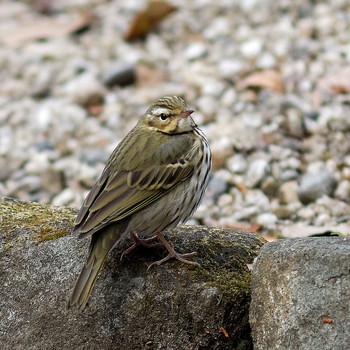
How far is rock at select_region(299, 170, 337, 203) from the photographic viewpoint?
8.63m

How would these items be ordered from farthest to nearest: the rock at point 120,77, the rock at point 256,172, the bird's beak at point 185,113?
the rock at point 120,77
the rock at point 256,172
the bird's beak at point 185,113

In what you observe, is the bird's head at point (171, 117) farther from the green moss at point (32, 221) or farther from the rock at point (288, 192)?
the rock at point (288, 192)

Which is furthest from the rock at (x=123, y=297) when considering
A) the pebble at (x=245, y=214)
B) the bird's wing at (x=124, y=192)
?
the pebble at (x=245, y=214)

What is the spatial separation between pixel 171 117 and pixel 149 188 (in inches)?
27.1

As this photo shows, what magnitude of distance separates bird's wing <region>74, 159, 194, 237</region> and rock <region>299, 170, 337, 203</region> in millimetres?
3181

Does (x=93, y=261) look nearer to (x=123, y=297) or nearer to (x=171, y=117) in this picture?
(x=123, y=297)

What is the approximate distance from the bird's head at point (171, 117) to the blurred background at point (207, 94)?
2.36 m

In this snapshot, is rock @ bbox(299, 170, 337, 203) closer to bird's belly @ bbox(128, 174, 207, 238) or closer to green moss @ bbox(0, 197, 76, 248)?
bird's belly @ bbox(128, 174, 207, 238)

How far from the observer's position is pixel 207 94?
10688 millimetres

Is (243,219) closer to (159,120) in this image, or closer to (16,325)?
(159,120)

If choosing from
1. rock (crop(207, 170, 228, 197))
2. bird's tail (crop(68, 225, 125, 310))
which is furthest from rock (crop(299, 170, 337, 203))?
bird's tail (crop(68, 225, 125, 310))

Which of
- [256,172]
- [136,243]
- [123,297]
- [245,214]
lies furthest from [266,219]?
[123,297]

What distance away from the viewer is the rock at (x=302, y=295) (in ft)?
14.4

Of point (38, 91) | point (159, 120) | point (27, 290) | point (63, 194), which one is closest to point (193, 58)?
point (38, 91)
